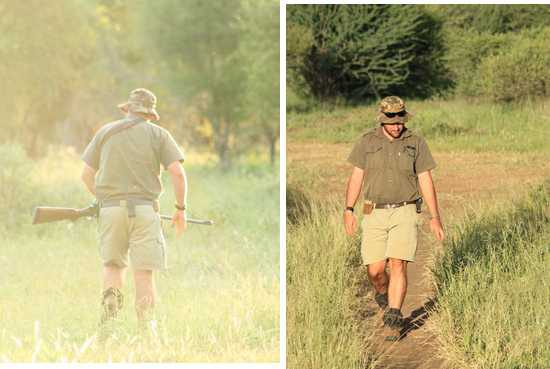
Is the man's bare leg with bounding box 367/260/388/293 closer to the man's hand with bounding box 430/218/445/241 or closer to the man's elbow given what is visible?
the man's hand with bounding box 430/218/445/241

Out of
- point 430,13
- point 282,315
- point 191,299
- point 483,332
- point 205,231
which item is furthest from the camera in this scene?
point 205,231

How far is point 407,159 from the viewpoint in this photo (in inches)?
170

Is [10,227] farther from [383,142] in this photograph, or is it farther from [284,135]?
[383,142]

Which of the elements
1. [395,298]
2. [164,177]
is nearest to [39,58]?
[164,177]

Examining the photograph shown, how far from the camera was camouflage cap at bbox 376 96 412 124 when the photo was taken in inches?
176

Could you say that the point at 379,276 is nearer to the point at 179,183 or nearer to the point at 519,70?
the point at 179,183

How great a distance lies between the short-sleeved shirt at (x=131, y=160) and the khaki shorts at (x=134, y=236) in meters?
0.10

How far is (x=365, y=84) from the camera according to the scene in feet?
15.9

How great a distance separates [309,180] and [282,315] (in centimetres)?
81

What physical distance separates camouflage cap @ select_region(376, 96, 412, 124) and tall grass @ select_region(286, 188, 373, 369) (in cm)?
58

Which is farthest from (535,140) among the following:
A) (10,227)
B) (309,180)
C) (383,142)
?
(10,227)

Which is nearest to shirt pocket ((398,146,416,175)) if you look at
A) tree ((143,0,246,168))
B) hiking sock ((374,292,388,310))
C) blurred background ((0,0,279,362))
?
hiking sock ((374,292,388,310))

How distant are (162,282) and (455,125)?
7.48 ft

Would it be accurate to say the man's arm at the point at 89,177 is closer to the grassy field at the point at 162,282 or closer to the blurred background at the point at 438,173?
the grassy field at the point at 162,282
